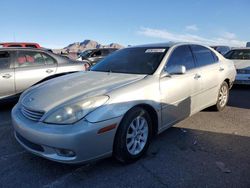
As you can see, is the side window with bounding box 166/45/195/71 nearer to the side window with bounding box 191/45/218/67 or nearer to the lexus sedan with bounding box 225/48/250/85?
the side window with bounding box 191/45/218/67

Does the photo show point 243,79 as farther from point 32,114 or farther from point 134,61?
point 32,114

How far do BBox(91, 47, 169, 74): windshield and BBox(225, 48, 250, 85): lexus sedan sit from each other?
5.31 metres

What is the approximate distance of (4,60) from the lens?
19.6 ft

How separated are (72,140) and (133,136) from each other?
88 centimetres

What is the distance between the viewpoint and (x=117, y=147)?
319 cm

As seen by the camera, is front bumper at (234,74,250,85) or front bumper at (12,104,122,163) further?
front bumper at (234,74,250,85)

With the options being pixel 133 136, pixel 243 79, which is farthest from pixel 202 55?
pixel 243 79

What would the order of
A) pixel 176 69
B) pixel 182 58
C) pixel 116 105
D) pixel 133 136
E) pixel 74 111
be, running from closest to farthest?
pixel 74 111 < pixel 116 105 < pixel 133 136 < pixel 176 69 < pixel 182 58

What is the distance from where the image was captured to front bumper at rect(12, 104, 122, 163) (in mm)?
2854

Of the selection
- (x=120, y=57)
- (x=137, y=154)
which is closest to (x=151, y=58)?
(x=120, y=57)

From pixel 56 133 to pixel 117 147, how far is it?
735 mm

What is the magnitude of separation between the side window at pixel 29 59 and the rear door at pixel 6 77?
222 mm

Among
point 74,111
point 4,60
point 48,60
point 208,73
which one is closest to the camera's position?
point 74,111

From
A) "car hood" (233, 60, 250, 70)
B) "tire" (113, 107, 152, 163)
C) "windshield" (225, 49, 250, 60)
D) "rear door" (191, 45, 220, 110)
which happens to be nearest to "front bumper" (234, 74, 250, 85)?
"car hood" (233, 60, 250, 70)
